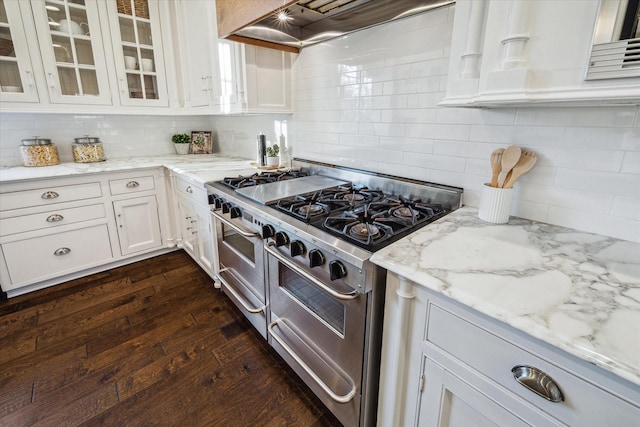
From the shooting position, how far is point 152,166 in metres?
2.61

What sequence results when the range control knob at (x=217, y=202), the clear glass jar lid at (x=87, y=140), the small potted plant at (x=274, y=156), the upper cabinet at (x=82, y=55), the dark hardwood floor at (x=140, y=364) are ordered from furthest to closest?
the clear glass jar lid at (x=87, y=140)
the small potted plant at (x=274, y=156)
the upper cabinet at (x=82, y=55)
the range control knob at (x=217, y=202)
the dark hardwood floor at (x=140, y=364)

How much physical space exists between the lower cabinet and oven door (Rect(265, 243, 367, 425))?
1754mm

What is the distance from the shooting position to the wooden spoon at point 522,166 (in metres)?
1.17

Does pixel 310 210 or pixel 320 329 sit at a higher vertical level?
pixel 310 210

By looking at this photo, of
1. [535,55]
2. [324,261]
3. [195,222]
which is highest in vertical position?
[535,55]

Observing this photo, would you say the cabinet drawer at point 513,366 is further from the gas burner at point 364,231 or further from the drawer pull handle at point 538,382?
the gas burner at point 364,231

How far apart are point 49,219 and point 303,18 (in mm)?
2272

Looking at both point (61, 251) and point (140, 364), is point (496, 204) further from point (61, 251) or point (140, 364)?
point (61, 251)

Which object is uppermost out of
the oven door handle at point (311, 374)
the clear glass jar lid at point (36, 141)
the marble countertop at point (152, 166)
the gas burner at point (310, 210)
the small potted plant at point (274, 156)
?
the clear glass jar lid at point (36, 141)

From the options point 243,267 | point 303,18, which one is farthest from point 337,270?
point 303,18

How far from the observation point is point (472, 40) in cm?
97

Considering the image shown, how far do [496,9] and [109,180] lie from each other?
271cm

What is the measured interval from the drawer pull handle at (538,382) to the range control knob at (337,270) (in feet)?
1.75

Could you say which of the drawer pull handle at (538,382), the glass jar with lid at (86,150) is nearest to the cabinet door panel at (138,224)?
the glass jar with lid at (86,150)
